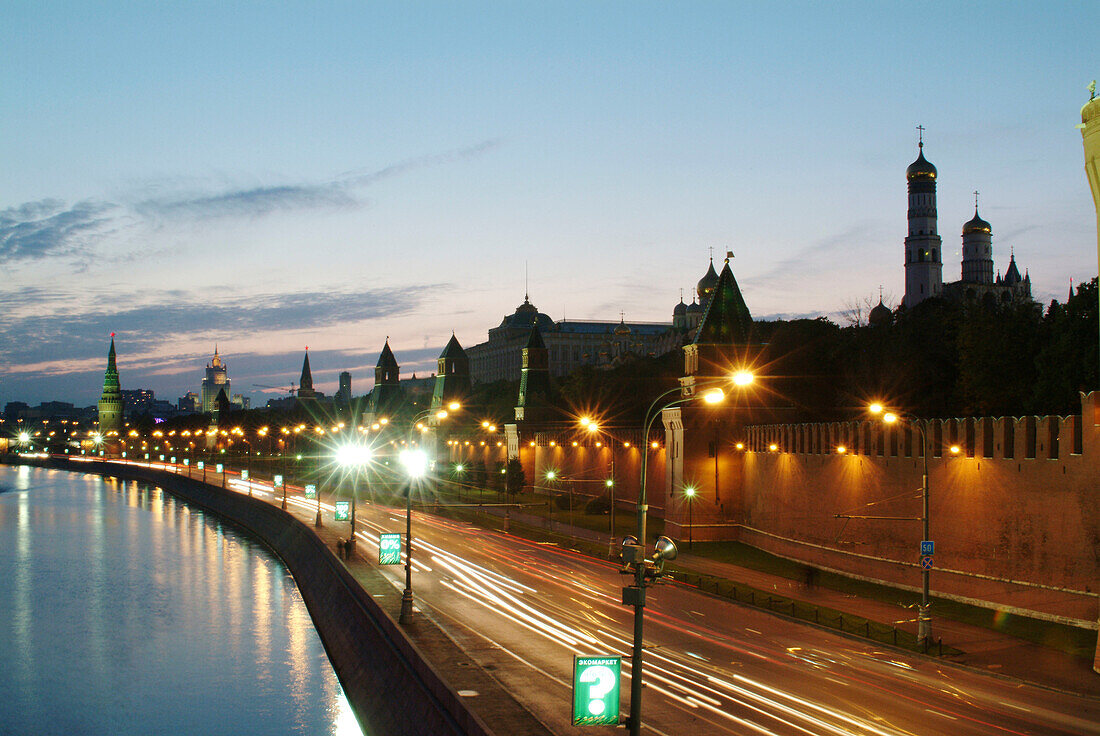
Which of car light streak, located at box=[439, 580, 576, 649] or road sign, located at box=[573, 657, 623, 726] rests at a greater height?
road sign, located at box=[573, 657, 623, 726]

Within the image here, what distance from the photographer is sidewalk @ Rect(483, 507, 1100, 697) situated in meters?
23.6

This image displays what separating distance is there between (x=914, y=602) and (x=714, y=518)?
765 inches

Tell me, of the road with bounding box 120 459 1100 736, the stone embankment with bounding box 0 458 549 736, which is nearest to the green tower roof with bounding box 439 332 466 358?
the stone embankment with bounding box 0 458 549 736

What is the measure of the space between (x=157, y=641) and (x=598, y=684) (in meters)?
31.8

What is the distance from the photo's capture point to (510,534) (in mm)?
57969

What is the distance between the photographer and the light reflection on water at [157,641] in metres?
30.7

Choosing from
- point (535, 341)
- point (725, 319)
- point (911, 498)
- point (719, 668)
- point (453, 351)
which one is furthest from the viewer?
point (453, 351)

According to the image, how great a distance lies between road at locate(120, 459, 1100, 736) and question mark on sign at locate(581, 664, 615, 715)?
14.8 feet

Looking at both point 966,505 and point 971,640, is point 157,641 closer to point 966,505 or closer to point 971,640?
point 971,640

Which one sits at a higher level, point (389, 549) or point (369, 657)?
point (389, 549)

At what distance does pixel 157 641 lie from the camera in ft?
133

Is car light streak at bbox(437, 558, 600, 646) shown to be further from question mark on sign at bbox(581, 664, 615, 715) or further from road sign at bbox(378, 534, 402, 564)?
question mark on sign at bbox(581, 664, 615, 715)

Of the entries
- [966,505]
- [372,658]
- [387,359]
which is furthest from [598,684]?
[387,359]

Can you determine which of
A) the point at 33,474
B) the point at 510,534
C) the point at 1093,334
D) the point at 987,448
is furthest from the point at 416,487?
the point at 33,474
